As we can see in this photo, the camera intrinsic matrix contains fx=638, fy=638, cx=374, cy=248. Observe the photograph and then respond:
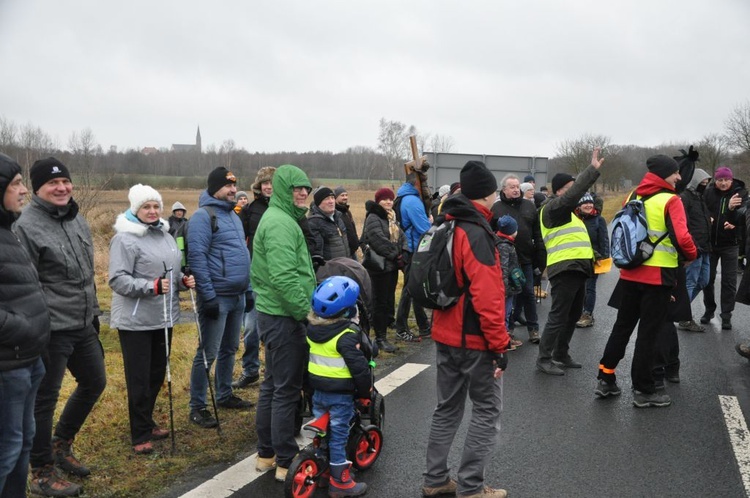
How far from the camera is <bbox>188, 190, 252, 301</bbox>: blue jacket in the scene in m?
5.12

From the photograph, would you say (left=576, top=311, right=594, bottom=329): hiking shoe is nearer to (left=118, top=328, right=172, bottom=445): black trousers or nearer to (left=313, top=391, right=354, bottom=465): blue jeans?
(left=313, top=391, right=354, bottom=465): blue jeans

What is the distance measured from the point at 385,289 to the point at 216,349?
3.09 meters

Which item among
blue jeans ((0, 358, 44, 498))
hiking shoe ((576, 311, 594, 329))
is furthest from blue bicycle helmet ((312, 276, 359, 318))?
hiking shoe ((576, 311, 594, 329))

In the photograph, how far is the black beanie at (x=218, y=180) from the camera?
17.5 feet

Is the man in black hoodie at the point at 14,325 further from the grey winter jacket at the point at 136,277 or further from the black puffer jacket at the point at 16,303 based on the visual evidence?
the grey winter jacket at the point at 136,277

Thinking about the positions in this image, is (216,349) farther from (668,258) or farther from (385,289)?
(668,258)

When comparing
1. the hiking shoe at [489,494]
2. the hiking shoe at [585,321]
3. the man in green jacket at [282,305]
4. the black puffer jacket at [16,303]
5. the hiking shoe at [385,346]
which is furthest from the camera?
the hiking shoe at [585,321]

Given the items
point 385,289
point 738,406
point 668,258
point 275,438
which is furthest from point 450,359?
point 385,289

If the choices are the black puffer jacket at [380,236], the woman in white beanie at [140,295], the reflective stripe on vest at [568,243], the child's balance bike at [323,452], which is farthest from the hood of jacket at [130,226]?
the reflective stripe on vest at [568,243]

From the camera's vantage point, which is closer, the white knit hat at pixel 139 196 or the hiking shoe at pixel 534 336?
the white knit hat at pixel 139 196

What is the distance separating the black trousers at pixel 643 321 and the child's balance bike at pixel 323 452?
8.48 feet

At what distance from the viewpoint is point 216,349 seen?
5375mm

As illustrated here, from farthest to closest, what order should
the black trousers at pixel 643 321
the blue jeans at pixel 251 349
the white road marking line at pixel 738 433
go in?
1. the blue jeans at pixel 251 349
2. the black trousers at pixel 643 321
3. the white road marking line at pixel 738 433

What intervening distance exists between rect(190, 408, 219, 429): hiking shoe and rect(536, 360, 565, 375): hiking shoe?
351 cm
